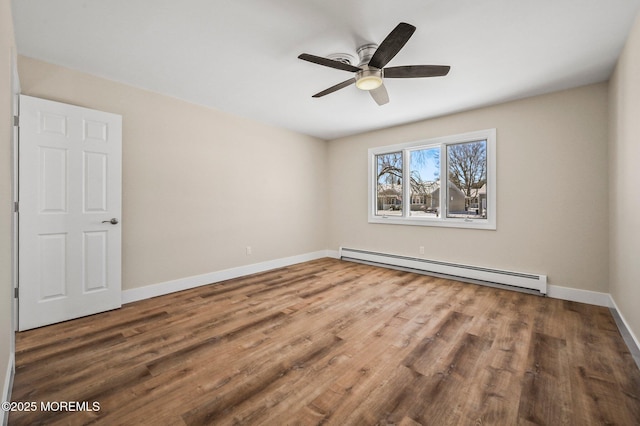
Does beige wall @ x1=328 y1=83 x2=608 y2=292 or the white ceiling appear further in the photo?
beige wall @ x1=328 y1=83 x2=608 y2=292

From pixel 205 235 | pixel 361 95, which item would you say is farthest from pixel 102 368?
pixel 361 95

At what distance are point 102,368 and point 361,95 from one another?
3737 mm

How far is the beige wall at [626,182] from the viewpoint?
214cm

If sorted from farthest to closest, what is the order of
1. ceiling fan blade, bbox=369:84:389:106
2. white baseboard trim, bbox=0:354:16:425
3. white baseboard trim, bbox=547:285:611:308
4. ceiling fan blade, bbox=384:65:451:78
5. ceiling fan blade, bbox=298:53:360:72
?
white baseboard trim, bbox=547:285:611:308
ceiling fan blade, bbox=369:84:389:106
ceiling fan blade, bbox=384:65:451:78
ceiling fan blade, bbox=298:53:360:72
white baseboard trim, bbox=0:354:16:425

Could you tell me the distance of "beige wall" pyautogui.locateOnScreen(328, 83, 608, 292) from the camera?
319cm

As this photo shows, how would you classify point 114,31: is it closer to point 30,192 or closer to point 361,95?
point 30,192

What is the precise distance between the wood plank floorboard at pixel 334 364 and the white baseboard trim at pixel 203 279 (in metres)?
0.15

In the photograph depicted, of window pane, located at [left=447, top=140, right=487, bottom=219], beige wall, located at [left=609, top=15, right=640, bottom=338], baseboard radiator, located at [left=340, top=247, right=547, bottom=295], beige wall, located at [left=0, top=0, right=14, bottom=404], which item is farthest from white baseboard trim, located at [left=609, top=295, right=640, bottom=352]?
beige wall, located at [left=0, top=0, right=14, bottom=404]

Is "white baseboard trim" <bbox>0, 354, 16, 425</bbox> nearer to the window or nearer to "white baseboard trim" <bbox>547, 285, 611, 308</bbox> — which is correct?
the window

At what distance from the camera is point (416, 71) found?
2375 mm

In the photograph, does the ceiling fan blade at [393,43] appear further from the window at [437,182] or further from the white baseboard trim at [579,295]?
the white baseboard trim at [579,295]

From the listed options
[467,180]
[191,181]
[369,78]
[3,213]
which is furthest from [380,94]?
[3,213]

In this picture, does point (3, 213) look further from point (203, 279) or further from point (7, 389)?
point (203, 279)

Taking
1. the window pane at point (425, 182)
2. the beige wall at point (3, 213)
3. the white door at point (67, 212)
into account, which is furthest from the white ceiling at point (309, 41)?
the window pane at point (425, 182)
